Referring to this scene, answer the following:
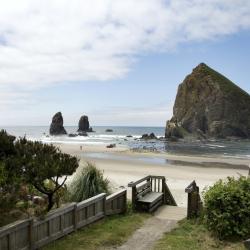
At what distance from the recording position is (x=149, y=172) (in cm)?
3412

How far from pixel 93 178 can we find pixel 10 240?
573 cm

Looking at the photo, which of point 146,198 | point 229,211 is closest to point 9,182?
point 229,211

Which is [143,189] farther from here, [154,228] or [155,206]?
[154,228]

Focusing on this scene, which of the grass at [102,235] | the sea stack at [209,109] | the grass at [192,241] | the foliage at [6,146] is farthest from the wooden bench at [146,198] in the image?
the sea stack at [209,109]

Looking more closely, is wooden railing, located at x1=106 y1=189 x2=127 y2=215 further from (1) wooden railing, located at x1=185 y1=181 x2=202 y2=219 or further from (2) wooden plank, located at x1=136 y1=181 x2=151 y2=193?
(1) wooden railing, located at x1=185 y1=181 x2=202 y2=219

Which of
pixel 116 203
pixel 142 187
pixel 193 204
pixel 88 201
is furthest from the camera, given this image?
pixel 142 187

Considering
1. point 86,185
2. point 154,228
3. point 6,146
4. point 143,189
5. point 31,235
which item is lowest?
point 154,228

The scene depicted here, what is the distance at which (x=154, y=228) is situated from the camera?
12.4 meters

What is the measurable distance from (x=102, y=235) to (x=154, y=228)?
192 cm

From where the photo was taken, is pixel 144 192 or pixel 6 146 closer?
pixel 6 146

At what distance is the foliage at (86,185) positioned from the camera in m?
14.1

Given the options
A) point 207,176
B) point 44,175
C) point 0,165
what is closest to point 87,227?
point 44,175

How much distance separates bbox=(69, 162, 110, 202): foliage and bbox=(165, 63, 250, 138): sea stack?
92459 mm

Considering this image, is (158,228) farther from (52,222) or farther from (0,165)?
(0,165)
